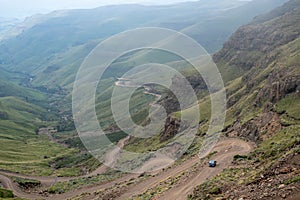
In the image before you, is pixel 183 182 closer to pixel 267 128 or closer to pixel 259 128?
pixel 267 128

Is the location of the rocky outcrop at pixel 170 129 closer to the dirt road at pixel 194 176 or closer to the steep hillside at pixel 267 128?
the steep hillside at pixel 267 128

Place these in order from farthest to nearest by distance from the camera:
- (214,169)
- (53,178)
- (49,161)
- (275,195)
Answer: (49,161), (53,178), (214,169), (275,195)

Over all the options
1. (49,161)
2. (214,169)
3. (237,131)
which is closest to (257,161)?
(214,169)

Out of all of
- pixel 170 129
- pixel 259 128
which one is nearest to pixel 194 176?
pixel 259 128

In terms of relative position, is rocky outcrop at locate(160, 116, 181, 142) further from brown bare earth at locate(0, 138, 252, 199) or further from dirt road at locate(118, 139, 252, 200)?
dirt road at locate(118, 139, 252, 200)

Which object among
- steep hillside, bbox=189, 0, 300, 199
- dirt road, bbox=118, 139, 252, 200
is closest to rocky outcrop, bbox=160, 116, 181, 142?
steep hillside, bbox=189, 0, 300, 199

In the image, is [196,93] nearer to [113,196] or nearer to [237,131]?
[237,131]

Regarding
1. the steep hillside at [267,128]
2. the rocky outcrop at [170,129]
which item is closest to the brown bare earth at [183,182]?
the steep hillside at [267,128]

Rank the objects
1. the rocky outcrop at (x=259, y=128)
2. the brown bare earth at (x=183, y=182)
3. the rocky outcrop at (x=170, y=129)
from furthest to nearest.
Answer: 1. the rocky outcrop at (x=170, y=129)
2. the rocky outcrop at (x=259, y=128)
3. the brown bare earth at (x=183, y=182)
